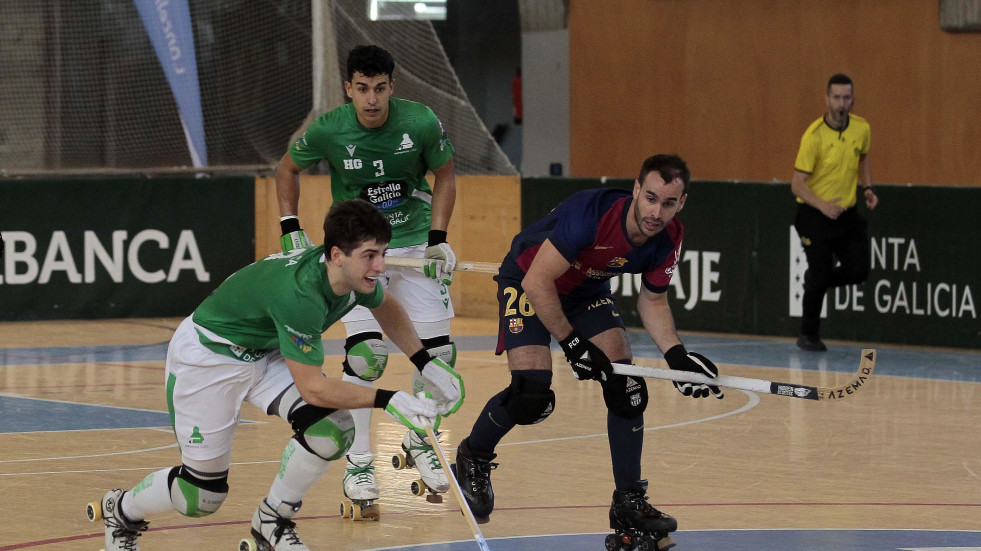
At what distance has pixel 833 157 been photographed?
12172 millimetres

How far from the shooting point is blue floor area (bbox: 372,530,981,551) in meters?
6.23

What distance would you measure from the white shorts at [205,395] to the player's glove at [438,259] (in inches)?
64.1

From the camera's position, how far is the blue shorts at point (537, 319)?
662 centimetres

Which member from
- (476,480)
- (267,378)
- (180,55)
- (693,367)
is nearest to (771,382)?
(693,367)

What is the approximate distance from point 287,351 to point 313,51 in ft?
34.8

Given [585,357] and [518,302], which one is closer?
[585,357]

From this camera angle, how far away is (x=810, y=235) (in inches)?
483

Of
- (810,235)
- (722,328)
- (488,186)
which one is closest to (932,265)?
(810,235)

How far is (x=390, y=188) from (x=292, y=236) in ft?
1.85

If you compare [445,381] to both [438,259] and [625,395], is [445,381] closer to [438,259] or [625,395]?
[625,395]

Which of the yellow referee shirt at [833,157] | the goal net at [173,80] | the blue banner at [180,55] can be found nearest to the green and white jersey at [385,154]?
the yellow referee shirt at [833,157]

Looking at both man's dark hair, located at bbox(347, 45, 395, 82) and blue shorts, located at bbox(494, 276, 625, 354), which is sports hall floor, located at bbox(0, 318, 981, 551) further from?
man's dark hair, located at bbox(347, 45, 395, 82)

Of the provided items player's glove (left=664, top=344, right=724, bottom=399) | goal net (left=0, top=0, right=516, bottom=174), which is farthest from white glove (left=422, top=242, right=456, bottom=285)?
goal net (left=0, top=0, right=516, bottom=174)

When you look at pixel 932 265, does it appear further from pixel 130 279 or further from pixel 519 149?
pixel 519 149
